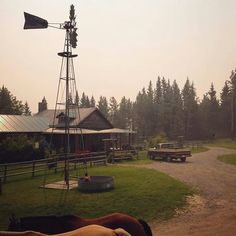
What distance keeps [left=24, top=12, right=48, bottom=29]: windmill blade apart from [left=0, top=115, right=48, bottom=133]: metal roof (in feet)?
61.3

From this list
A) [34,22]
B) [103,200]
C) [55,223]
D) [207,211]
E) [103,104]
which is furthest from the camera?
[103,104]

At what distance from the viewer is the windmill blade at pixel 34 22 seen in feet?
59.2

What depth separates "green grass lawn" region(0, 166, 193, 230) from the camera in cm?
1330

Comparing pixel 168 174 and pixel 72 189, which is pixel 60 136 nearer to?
pixel 168 174

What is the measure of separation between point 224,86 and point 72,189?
88.1m

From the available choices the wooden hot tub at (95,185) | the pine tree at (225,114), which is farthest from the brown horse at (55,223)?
the pine tree at (225,114)

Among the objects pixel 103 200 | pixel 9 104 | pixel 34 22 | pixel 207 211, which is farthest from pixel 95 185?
pixel 9 104

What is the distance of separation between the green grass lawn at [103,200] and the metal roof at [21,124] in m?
16.1

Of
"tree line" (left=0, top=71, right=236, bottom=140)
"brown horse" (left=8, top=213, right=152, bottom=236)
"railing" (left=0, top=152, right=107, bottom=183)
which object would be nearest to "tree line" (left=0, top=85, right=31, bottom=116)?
"tree line" (left=0, top=71, right=236, bottom=140)

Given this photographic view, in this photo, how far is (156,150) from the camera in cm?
3441

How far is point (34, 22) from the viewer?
18.1 meters

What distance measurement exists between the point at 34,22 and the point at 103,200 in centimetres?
1044

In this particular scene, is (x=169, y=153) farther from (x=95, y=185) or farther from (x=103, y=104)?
(x=103, y=104)

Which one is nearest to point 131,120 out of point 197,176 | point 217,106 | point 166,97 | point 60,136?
point 166,97
